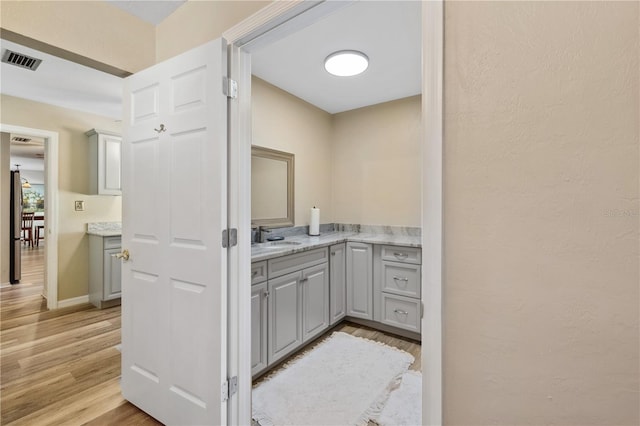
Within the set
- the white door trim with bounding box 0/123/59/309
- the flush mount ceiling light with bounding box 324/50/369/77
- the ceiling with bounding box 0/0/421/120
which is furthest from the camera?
the white door trim with bounding box 0/123/59/309

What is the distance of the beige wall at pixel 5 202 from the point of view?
3998 mm

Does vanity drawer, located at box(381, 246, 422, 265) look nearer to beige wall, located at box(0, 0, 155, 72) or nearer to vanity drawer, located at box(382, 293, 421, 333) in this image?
vanity drawer, located at box(382, 293, 421, 333)

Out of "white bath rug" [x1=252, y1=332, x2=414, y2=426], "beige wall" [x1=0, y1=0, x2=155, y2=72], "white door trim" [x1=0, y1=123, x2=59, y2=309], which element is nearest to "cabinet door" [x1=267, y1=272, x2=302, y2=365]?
"white bath rug" [x1=252, y1=332, x2=414, y2=426]

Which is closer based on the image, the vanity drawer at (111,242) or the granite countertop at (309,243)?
the granite countertop at (309,243)

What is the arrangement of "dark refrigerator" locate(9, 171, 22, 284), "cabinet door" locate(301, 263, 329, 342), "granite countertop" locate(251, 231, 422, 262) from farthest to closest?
"dark refrigerator" locate(9, 171, 22, 284), "cabinet door" locate(301, 263, 329, 342), "granite countertop" locate(251, 231, 422, 262)

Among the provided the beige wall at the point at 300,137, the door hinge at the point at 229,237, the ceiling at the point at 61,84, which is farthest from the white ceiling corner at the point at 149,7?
the door hinge at the point at 229,237

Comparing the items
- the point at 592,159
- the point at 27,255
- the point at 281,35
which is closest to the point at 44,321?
the point at 281,35

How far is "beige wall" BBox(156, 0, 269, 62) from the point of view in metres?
1.43

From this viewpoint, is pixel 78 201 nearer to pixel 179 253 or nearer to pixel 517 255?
pixel 179 253

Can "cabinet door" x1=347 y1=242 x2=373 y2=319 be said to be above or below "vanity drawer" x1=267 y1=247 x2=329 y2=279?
below

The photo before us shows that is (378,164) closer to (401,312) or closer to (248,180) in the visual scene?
(401,312)

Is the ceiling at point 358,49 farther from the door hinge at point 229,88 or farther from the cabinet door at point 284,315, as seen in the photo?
the cabinet door at point 284,315

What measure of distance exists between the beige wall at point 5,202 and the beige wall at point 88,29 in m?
3.81

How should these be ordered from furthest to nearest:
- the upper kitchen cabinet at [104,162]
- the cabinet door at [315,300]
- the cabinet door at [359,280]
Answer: the upper kitchen cabinet at [104,162] → the cabinet door at [359,280] → the cabinet door at [315,300]
